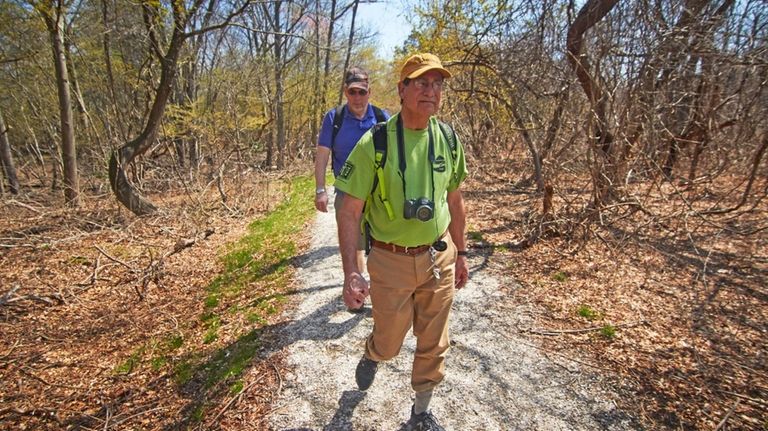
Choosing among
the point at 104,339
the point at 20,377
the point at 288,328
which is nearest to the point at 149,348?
the point at 104,339

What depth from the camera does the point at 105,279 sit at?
5.88 meters

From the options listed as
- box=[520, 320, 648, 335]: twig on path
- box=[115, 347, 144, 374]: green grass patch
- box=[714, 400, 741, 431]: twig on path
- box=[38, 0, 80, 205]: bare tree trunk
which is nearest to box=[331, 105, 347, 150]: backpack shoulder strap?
box=[520, 320, 648, 335]: twig on path

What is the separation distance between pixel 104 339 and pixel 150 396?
61.5 inches

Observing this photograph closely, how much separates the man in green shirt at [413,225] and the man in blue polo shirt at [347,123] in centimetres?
149

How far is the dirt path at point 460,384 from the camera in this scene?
282 centimetres

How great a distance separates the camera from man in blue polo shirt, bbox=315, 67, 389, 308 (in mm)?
3730

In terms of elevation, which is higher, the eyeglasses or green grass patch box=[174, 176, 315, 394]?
the eyeglasses

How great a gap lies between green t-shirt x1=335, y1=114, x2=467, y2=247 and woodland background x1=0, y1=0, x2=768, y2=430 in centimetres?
184

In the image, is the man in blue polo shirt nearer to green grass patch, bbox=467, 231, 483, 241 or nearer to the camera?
the camera

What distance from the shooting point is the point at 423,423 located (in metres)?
2.62

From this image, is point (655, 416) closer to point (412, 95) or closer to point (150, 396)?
point (412, 95)

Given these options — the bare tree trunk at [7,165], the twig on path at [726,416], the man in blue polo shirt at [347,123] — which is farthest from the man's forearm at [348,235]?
the bare tree trunk at [7,165]

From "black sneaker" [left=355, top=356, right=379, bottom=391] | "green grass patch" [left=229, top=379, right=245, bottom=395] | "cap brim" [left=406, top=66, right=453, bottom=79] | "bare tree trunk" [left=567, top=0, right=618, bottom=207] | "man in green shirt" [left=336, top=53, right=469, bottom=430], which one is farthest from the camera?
"bare tree trunk" [left=567, top=0, right=618, bottom=207]

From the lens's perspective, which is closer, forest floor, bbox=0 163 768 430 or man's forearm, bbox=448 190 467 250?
man's forearm, bbox=448 190 467 250
